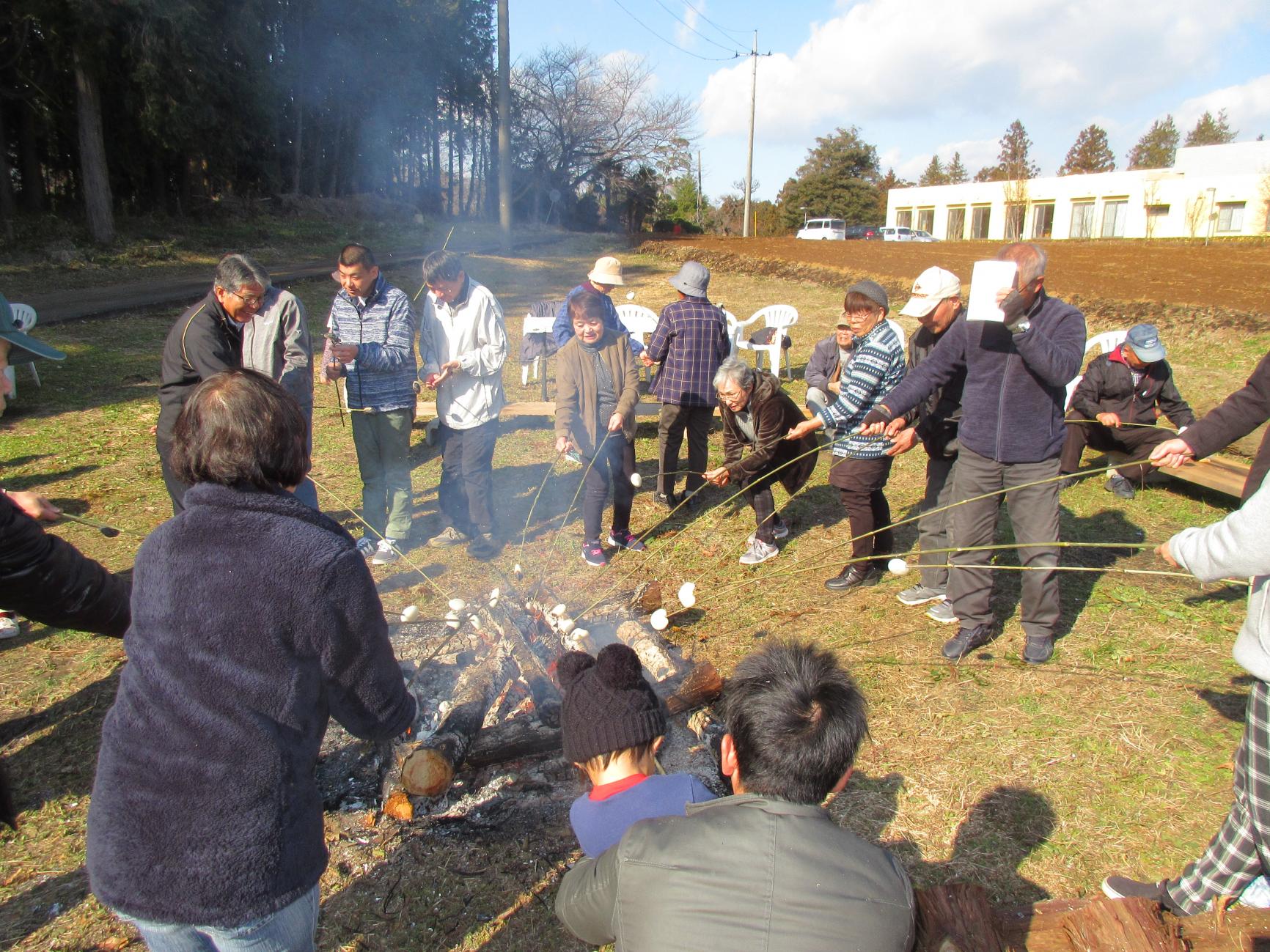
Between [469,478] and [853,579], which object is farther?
[469,478]

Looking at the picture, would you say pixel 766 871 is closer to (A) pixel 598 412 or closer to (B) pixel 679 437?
(A) pixel 598 412

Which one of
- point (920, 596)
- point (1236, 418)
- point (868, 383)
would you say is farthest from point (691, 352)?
point (1236, 418)

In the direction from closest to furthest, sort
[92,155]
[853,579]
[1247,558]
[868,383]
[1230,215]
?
1. [1247,558]
2. [868,383]
3. [853,579]
4. [92,155]
5. [1230,215]

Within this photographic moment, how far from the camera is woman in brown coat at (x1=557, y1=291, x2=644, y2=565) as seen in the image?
4.83 meters

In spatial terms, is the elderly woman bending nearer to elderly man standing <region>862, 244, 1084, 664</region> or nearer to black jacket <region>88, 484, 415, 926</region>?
elderly man standing <region>862, 244, 1084, 664</region>

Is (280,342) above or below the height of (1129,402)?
above

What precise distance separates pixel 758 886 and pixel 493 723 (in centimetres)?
218

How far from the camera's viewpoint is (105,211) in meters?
18.7

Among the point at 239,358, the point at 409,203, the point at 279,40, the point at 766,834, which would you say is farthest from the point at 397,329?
the point at 409,203

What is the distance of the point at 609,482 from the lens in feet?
16.4

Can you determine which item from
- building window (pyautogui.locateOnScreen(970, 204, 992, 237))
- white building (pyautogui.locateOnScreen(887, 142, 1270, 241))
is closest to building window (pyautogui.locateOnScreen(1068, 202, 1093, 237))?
white building (pyautogui.locateOnScreen(887, 142, 1270, 241))

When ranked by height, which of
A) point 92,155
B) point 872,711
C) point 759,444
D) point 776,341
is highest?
point 92,155

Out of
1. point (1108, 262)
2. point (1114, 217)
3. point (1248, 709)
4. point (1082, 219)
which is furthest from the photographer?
point (1082, 219)

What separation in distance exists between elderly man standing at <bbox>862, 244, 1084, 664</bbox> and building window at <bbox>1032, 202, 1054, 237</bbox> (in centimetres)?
4574
